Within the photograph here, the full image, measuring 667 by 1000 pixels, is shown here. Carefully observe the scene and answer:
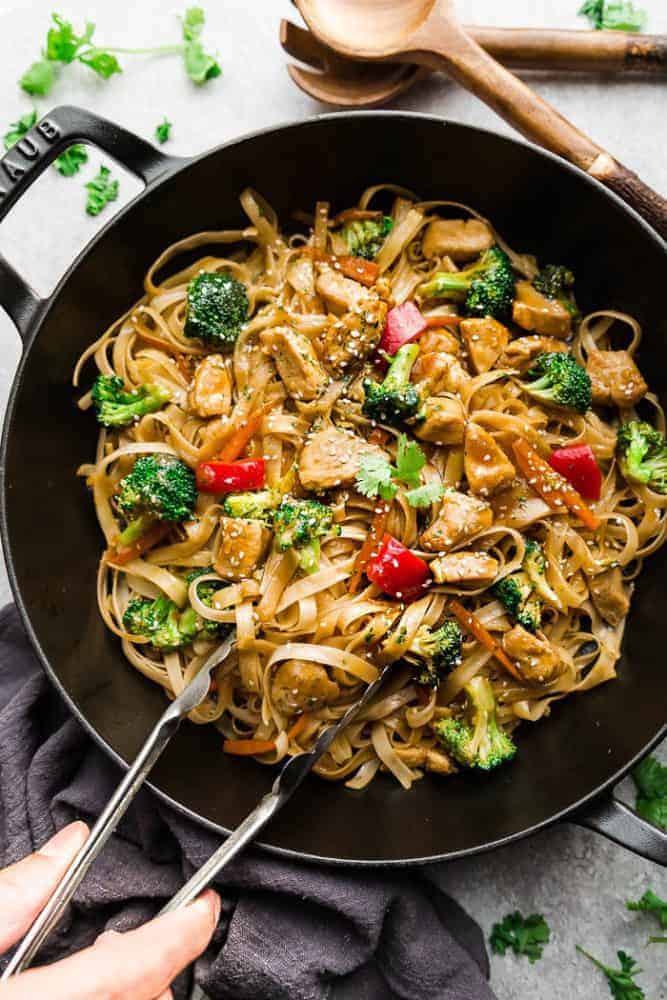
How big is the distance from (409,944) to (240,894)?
0.74m

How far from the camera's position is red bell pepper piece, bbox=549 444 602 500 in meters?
3.70

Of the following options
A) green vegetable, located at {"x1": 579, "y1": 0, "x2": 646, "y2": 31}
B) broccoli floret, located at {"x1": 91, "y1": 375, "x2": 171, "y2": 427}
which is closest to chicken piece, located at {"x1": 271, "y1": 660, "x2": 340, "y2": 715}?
broccoli floret, located at {"x1": 91, "y1": 375, "x2": 171, "y2": 427}

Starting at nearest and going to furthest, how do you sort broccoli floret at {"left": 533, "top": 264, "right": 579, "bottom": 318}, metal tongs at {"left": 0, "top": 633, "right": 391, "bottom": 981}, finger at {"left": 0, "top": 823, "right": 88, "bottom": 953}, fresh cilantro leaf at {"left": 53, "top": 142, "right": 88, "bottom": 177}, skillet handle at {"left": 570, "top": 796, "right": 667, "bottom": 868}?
finger at {"left": 0, "top": 823, "right": 88, "bottom": 953} < metal tongs at {"left": 0, "top": 633, "right": 391, "bottom": 981} < skillet handle at {"left": 570, "top": 796, "right": 667, "bottom": 868} < broccoli floret at {"left": 533, "top": 264, "right": 579, "bottom": 318} < fresh cilantro leaf at {"left": 53, "top": 142, "right": 88, "bottom": 177}

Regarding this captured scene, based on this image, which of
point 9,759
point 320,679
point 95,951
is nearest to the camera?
point 95,951

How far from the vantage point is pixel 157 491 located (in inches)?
138

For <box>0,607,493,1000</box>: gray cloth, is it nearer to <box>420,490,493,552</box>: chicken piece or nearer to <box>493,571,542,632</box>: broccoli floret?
<box>493,571,542,632</box>: broccoli floret

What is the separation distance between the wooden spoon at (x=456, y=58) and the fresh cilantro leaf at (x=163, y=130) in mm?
814

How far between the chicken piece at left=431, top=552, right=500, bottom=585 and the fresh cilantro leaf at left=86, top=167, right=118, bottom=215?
2331 mm

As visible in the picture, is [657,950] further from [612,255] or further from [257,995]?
[612,255]

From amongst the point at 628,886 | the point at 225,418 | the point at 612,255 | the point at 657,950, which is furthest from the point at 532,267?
the point at 657,950

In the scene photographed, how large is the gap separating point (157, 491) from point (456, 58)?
228cm

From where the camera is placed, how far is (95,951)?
7.79 ft

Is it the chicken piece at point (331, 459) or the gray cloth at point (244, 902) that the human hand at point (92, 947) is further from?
the chicken piece at point (331, 459)

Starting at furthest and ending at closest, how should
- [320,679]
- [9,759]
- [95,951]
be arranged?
[9,759]
[320,679]
[95,951]
